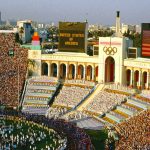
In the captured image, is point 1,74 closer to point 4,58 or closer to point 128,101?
point 4,58

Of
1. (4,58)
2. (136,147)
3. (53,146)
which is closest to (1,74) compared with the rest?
(4,58)

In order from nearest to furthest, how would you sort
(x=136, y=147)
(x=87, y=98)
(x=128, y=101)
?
1. (x=136, y=147)
2. (x=128, y=101)
3. (x=87, y=98)

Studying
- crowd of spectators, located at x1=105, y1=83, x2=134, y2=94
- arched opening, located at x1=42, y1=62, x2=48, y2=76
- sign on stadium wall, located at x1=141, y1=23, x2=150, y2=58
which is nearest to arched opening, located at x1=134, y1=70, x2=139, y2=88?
crowd of spectators, located at x1=105, y1=83, x2=134, y2=94

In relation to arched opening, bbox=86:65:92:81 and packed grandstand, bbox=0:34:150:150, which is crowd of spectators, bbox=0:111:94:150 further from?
arched opening, bbox=86:65:92:81

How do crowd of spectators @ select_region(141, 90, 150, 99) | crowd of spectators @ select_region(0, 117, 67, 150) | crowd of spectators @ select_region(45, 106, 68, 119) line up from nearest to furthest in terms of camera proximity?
1. crowd of spectators @ select_region(0, 117, 67, 150)
2. crowd of spectators @ select_region(45, 106, 68, 119)
3. crowd of spectators @ select_region(141, 90, 150, 99)

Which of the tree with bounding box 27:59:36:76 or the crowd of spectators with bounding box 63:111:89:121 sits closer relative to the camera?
the crowd of spectators with bounding box 63:111:89:121

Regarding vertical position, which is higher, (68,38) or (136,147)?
(68,38)
